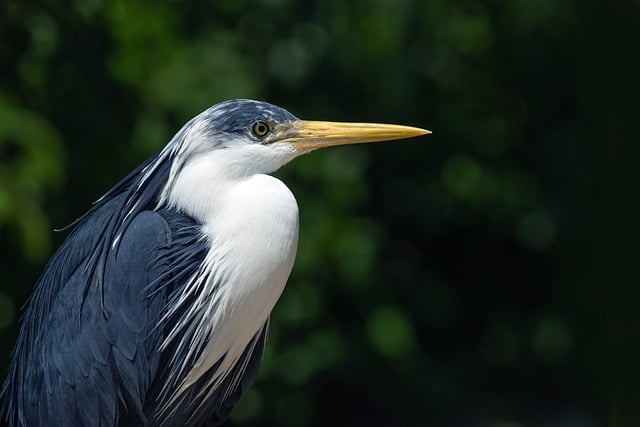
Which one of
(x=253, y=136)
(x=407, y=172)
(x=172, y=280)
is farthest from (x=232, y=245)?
(x=407, y=172)

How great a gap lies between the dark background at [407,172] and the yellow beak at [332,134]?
1.45 m

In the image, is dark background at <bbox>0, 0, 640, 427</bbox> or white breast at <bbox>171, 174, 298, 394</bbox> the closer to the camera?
white breast at <bbox>171, 174, 298, 394</bbox>

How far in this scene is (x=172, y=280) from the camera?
8.84 ft

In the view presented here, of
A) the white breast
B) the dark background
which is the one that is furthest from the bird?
the dark background

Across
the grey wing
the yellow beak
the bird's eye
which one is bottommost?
the grey wing

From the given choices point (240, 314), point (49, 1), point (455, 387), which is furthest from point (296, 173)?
point (240, 314)

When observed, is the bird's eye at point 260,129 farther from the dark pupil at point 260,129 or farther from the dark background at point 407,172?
the dark background at point 407,172

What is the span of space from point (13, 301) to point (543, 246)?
3.02 m

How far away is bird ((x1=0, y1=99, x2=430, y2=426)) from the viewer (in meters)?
2.67

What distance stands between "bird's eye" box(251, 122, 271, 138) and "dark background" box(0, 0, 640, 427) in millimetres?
1417

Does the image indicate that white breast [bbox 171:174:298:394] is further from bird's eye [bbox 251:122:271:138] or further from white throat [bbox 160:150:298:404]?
bird's eye [bbox 251:122:271:138]

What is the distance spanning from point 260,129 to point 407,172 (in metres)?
3.05

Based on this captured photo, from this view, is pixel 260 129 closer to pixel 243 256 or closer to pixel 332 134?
pixel 332 134

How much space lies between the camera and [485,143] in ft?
19.3
